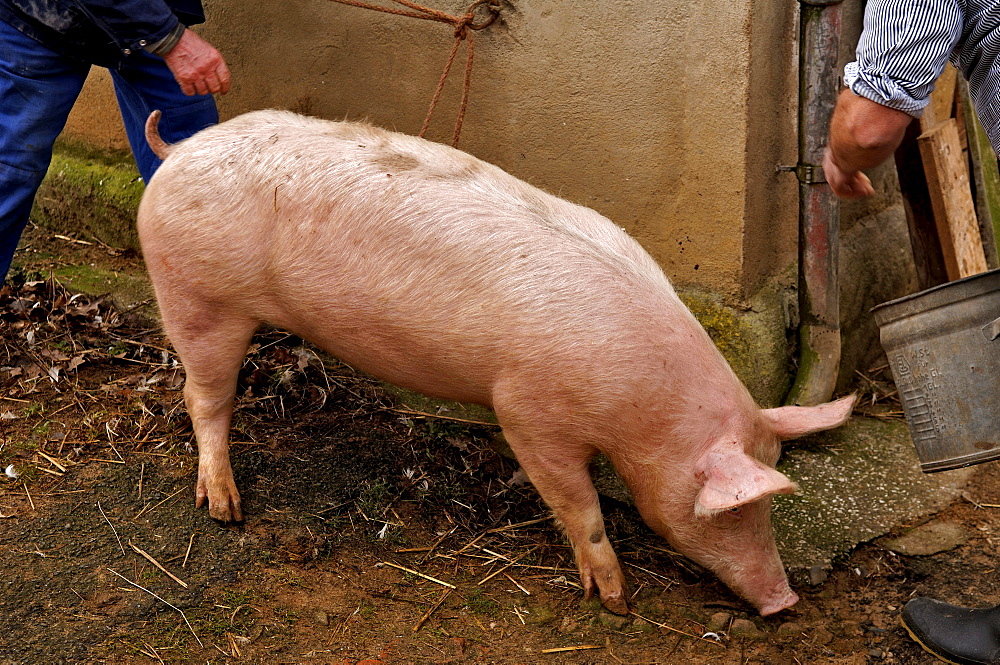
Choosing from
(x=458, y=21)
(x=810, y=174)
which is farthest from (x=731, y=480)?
(x=458, y=21)

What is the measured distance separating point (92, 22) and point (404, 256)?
137 cm

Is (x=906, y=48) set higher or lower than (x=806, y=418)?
higher

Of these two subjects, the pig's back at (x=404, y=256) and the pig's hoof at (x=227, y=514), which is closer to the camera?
the pig's back at (x=404, y=256)

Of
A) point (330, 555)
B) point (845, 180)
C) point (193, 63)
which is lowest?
point (330, 555)

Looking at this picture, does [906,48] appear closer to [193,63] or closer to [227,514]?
[193,63]

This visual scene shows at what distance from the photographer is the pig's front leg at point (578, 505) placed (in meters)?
2.87

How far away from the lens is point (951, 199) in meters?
4.26

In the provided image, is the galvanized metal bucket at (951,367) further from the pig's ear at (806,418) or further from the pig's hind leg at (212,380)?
the pig's hind leg at (212,380)

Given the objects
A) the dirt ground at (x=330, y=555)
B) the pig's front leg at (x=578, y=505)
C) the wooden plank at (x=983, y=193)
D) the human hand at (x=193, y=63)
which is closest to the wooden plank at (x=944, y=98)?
the wooden plank at (x=983, y=193)

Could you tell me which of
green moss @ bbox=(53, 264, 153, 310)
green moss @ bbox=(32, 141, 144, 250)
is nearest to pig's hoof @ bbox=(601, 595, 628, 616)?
green moss @ bbox=(53, 264, 153, 310)

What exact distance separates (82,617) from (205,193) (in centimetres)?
124

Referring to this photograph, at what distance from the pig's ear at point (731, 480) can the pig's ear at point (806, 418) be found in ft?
0.55

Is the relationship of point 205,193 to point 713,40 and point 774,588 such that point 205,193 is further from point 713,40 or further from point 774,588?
point 774,588

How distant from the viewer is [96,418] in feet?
12.0
